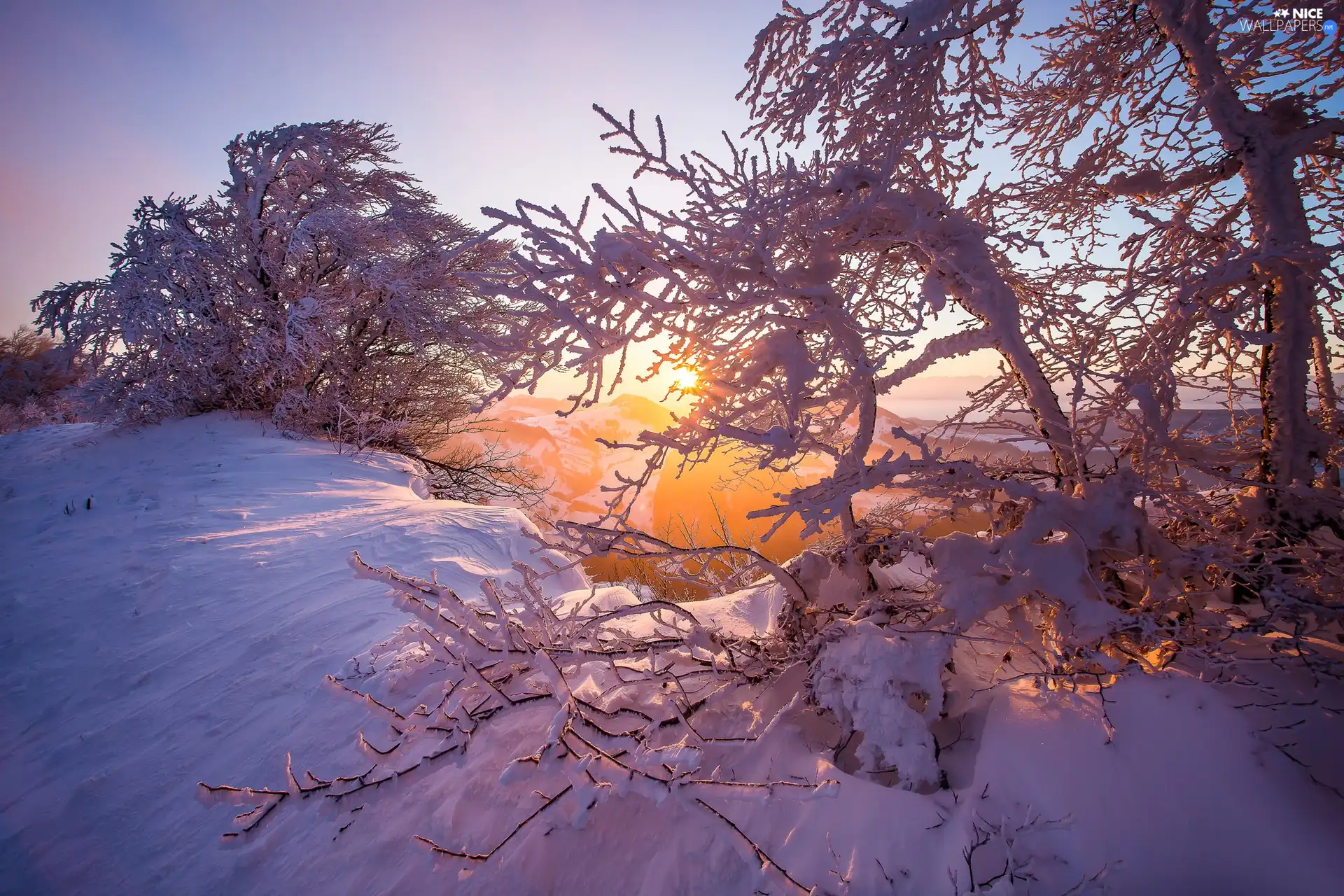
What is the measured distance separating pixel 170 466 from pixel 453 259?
16.3ft

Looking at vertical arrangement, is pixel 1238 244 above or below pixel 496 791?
above

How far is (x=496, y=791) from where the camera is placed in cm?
185

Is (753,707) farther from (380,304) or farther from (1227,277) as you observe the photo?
(380,304)

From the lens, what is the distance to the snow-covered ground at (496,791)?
4.50 ft

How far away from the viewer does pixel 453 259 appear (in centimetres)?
846

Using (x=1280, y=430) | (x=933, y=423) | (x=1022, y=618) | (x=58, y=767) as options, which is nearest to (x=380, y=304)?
(x=58, y=767)

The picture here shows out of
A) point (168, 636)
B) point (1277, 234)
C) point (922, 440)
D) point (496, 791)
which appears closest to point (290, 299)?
point (168, 636)

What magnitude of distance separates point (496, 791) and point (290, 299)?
9.19 m

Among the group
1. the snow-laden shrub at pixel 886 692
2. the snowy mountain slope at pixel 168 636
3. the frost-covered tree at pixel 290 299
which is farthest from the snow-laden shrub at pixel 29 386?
the snow-laden shrub at pixel 886 692

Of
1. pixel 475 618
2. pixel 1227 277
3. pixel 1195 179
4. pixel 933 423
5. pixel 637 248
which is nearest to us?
pixel 1227 277

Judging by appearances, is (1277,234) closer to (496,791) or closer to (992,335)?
(992,335)

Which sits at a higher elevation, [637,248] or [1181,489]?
[637,248]

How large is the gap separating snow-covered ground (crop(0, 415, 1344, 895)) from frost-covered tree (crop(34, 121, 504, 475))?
14.1ft

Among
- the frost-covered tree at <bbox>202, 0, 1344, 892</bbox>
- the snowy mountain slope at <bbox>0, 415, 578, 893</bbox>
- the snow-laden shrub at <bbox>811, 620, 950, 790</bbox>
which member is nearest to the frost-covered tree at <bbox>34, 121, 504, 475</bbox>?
the snowy mountain slope at <bbox>0, 415, 578, 893</bbox>
